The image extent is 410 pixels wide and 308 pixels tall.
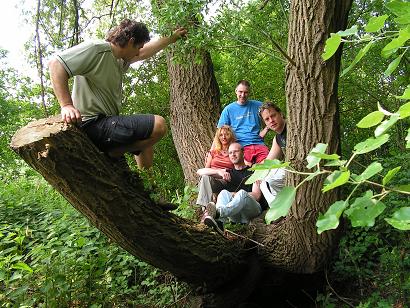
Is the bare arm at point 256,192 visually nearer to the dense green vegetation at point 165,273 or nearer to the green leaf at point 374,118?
the dense green vegetation at point 165,273

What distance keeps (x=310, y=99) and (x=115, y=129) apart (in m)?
1.51

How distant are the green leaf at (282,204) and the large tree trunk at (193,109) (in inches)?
180

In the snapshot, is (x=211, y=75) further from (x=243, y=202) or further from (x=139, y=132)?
(x=139, y=132)

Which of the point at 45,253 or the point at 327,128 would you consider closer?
the point at 327,128

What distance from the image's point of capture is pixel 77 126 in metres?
2.62

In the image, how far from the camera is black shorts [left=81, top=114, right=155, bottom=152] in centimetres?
286

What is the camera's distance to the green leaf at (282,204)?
0.84 m

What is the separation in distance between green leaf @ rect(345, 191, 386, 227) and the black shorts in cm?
221

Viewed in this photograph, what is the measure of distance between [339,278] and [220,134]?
201cm

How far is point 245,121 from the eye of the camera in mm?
4996

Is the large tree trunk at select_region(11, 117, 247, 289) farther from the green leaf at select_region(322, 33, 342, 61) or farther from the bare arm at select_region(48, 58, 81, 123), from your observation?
the green leaf at select_region(322, 33, 342, 61)

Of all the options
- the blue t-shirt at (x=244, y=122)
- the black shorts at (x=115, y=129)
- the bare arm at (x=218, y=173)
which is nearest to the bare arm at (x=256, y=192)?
the bare arm at (x=218, y=173)

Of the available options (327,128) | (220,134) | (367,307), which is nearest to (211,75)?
(220,134)

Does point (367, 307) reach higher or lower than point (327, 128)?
lower
